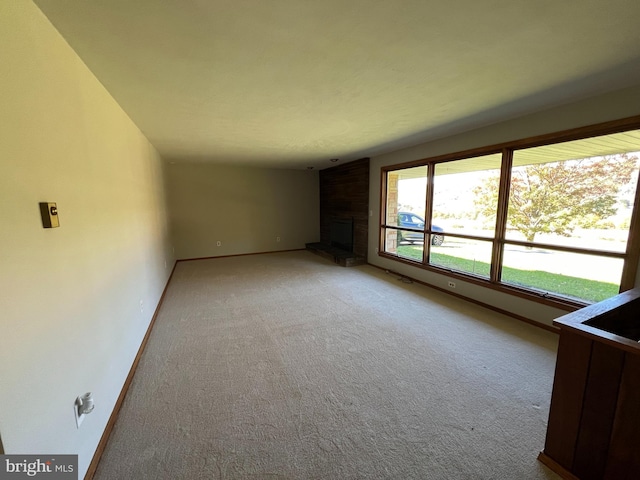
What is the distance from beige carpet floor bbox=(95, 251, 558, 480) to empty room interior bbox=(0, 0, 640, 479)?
0.02 meters

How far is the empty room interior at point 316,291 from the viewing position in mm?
1106

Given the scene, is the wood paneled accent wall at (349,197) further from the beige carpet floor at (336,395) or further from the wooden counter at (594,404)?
the wooden counter at (594,404)

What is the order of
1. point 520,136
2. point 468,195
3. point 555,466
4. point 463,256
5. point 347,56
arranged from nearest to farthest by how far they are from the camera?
point 555,466 → point 347,56 → point 520,136 → point 468,195 → point 463,256

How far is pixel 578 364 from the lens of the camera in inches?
48.1

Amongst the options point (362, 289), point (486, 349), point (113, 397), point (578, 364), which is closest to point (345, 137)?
point (362, 289)

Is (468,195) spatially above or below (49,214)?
above

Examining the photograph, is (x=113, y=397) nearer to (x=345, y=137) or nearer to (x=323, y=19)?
(x=323, y=19)

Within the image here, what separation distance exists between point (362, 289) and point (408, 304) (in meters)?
0.80

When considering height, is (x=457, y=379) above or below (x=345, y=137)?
below

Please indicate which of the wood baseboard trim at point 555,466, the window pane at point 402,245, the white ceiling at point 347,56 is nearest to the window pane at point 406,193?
the window pane at point 402,245

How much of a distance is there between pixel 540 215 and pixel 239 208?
5737 mm

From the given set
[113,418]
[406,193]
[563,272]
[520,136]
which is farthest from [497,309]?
[113,418]

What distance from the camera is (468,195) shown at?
3516 mm

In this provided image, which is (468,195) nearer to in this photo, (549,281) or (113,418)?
(549,281)
